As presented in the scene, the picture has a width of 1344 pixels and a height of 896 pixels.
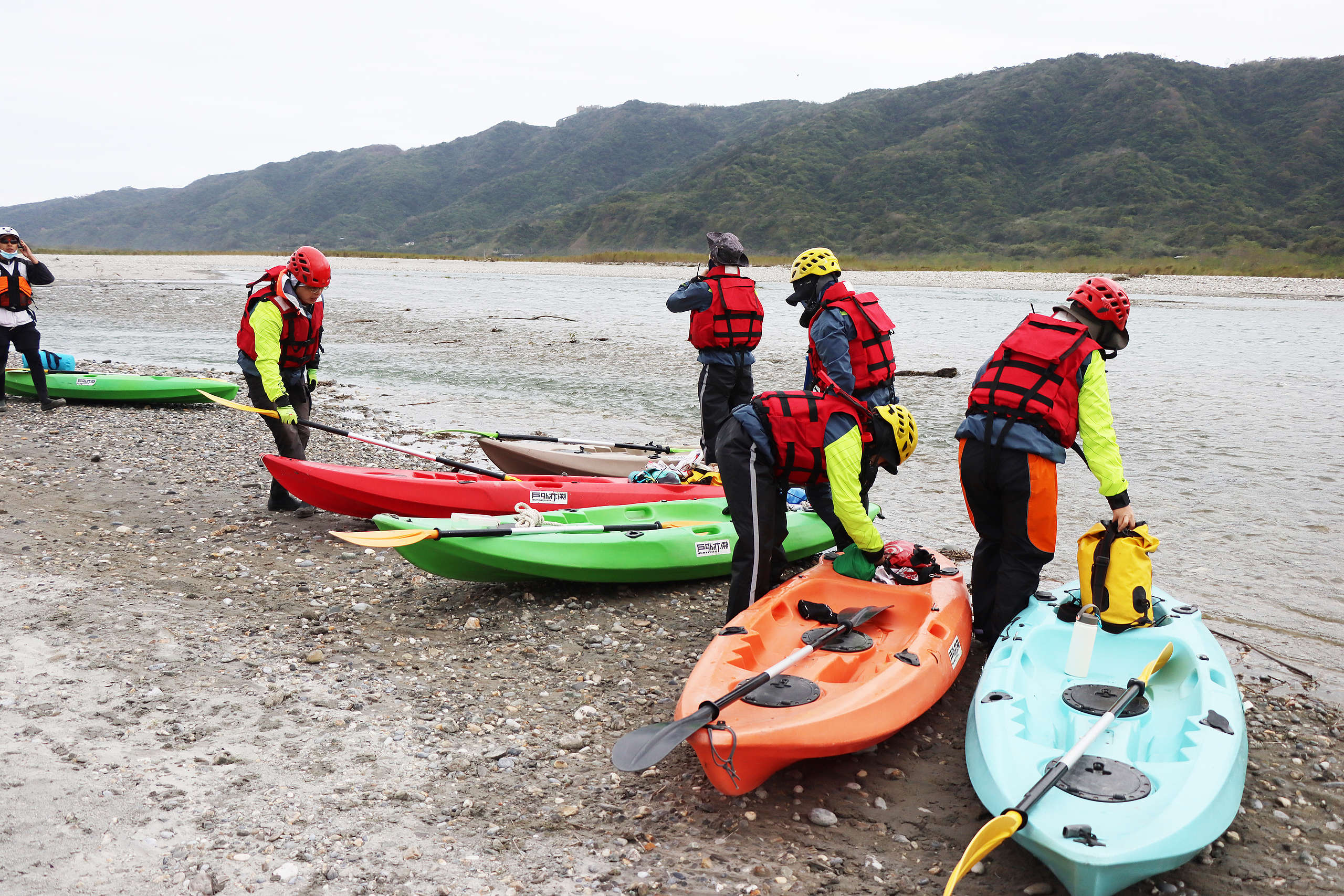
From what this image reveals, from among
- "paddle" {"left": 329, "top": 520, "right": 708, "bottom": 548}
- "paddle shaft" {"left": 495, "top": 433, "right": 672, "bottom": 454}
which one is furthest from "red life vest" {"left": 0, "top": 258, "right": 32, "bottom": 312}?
"paddle" {"left": 329, "top": 520, "right": 708, "bottom": 548}

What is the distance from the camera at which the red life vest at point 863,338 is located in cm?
546

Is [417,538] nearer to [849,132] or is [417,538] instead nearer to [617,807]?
[617,807]

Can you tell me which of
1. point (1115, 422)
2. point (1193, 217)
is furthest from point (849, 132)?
point (1115, 422)

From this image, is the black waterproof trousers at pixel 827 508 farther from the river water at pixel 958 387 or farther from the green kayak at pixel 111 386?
the green kayak at pixel 111 386

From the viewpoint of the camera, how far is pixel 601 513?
5711 mm

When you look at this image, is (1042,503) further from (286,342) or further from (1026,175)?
(1026,175)

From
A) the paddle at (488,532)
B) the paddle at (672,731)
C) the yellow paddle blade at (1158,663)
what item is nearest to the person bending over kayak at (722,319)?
the paddle at (488,532)

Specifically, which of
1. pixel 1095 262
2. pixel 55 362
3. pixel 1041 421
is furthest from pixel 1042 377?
pixel 1095 262

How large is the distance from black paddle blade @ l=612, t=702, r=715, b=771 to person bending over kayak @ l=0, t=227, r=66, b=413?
26.5ft

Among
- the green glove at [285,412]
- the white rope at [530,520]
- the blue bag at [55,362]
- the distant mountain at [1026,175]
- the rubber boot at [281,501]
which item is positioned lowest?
the rubber boot at [281,501]

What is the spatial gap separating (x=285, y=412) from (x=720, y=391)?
118 inches

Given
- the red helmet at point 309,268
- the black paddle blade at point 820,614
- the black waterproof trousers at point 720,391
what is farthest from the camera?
the black waterproof trousers at point 720,391

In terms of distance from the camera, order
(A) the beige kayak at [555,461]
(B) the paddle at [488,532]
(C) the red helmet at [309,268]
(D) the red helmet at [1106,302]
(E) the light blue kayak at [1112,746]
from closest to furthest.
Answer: (E) the light blue kayak at [1112,746] → (D) the red helmet at [1106,302] → (B) the paddle at [488,532] → (C) the red helmet at [309,268] → (A) the beige kayak at [555,461]

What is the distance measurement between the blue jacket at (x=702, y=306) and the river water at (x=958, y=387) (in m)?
1.70
